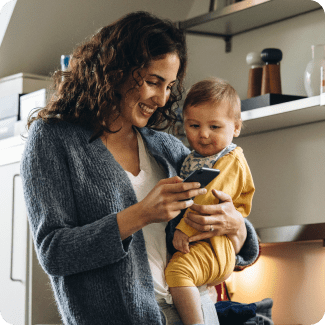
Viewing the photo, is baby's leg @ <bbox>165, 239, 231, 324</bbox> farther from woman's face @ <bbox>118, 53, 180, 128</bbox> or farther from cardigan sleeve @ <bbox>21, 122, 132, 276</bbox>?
woman's face @ <bbox>118, 53, 180, 128</bbox>

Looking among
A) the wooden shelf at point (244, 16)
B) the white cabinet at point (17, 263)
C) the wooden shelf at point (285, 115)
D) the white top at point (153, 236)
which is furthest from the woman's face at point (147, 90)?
the white cabinet at point (17, 263)

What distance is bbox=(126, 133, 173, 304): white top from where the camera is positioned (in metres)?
1.22

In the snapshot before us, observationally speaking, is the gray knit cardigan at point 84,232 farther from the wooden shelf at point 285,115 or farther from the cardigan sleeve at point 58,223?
the wooden shelf at point 285,115

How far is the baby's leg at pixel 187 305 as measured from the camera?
1.20 meters

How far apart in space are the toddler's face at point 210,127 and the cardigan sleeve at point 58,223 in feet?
1.47

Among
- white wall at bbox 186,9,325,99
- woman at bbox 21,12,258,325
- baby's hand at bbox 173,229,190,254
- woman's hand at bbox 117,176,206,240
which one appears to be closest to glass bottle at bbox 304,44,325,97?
white wall at bbox 186,9,325,99

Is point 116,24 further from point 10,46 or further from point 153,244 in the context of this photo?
point 10,46

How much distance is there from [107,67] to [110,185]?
30 centimetres

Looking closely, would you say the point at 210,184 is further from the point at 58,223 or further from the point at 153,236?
the point at 58,223

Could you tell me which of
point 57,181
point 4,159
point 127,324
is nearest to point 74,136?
point 57,181

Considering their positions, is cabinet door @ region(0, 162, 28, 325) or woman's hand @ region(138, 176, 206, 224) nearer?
woman's hand @ region(138, 176, 206, 224)

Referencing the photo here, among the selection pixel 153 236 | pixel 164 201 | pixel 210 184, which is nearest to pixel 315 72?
pixel 210 184

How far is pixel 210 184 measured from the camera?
137cm

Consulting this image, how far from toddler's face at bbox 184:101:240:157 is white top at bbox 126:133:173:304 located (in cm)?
19
